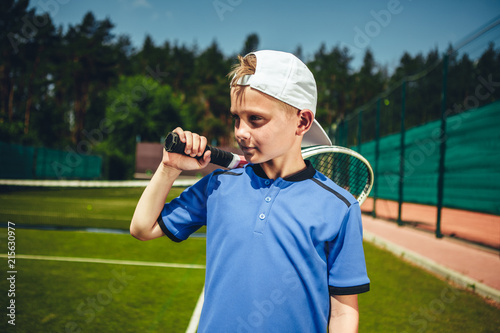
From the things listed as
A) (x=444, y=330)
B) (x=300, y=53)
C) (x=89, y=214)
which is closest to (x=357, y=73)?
(x=300, y=53)

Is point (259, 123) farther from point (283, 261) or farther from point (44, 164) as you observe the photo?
point (44, 164)

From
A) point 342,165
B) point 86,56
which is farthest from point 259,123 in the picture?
point 86,56

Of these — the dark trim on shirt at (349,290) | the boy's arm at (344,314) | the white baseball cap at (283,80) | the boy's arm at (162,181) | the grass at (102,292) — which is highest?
the white baseball cap at (283,80)

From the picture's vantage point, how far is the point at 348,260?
1.46 meters

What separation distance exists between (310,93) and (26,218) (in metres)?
10.8

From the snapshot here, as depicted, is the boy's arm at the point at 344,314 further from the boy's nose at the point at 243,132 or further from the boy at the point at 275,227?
the boy's nose at the point at 243,132

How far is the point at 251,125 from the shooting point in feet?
4.92

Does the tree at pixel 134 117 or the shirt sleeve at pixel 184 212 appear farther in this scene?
the tree at pixel 134 117

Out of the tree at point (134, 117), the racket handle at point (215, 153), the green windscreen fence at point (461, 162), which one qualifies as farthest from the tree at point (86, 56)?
the racket handle at point (215, 153)

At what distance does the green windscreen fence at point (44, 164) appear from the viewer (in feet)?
70.7

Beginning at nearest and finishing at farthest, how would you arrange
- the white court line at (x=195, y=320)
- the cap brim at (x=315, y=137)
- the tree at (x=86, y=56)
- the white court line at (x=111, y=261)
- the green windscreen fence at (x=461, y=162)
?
the cap brim at (x=315, y=137) < the white court line at (x=195, y=320) < the white court line at (x=111, y=261) < the green windscreen fence at (x=461, y=162) < the tree at (x=86, y=56)

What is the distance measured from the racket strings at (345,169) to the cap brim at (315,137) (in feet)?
0.86

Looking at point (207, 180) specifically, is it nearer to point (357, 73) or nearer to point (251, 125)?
point (251, 125)

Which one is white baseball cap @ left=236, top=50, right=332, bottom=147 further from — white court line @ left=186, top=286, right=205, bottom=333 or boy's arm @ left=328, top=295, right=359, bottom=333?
white court line @ left=186, top=286, right=205, bottom=333
